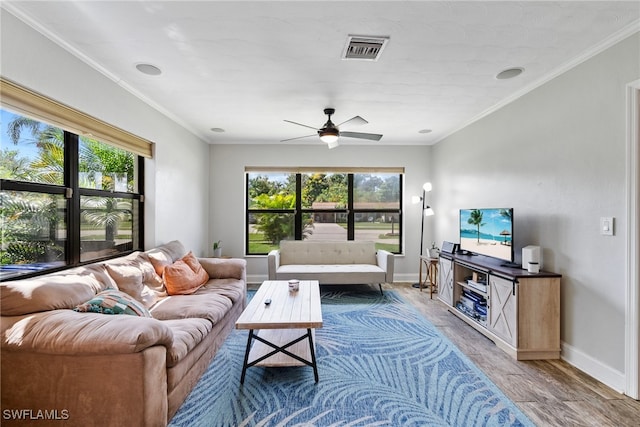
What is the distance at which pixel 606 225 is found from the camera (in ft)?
7.30

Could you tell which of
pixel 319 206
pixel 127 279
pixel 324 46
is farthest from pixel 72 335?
pixel 319 206

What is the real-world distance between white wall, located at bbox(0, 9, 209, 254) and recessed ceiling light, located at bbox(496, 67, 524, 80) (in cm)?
354

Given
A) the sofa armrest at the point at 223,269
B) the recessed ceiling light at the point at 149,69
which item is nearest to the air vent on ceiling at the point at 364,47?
the recessed ceiling light at the point at 149,69

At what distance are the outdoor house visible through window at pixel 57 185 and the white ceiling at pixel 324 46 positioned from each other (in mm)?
557

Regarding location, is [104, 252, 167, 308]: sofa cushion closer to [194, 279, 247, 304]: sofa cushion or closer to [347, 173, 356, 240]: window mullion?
[194, 279, 247, 304]: sofa cushion

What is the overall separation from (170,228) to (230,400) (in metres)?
2.52

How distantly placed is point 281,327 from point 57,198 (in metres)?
2.06

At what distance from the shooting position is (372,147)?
5371mm

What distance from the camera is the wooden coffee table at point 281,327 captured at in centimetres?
218

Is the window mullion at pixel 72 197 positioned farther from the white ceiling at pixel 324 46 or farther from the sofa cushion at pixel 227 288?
the sofa cushion at pixel 227 288

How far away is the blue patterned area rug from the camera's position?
1871mm

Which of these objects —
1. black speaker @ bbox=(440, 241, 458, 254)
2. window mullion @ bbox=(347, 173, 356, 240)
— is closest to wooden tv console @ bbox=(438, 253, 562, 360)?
black speaker @ bbox=(440, 241, 458, 254)

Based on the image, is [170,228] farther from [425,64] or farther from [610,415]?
[610,415]

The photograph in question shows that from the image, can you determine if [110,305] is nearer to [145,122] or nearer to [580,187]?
[145,122]
